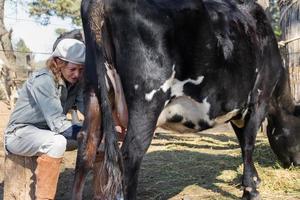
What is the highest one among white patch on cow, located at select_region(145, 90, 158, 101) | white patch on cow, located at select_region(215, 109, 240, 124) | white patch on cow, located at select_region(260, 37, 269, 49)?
white patch on cow, located at select_region(260, 37, 269, 49)

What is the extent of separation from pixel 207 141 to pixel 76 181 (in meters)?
5.51

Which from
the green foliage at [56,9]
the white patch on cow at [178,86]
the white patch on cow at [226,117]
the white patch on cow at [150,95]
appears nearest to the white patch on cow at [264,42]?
the white patch on cow at [226,117]

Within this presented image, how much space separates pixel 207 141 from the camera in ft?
28.5

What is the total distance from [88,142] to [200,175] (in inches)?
101

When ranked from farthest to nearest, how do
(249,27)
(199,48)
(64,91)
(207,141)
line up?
(207,141), (249,27), (64,91), (199,48)

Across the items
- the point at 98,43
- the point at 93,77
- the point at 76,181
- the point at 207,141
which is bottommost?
the point at 207,141

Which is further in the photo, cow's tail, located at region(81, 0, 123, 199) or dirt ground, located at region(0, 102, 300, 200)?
dirt ground, located at region(0, 102, 300, 200)

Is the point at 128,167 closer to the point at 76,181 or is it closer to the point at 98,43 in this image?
the point at 76,181

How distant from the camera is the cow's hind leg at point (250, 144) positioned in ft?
14.9

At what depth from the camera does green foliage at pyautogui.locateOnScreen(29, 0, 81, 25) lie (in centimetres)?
2012

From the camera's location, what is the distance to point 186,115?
3891 millimetres

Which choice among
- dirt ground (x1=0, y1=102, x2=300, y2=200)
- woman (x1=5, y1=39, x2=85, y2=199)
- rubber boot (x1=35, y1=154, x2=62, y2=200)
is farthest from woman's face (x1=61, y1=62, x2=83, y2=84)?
dirt ground (x1=0, y1=102, x2=300, y2=200)

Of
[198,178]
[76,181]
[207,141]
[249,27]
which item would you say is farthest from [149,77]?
[207,141]

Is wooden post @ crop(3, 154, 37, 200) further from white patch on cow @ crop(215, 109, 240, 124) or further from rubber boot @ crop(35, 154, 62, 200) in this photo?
white patch on cow @ crop(215, 109, 240, 124)
